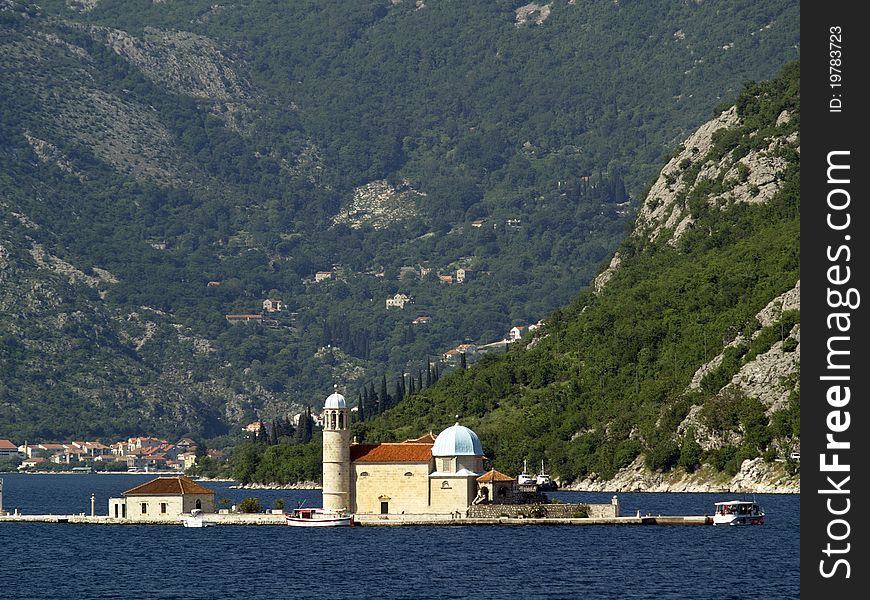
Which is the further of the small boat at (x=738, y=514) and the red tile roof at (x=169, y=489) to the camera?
the red tile roof at (x=169, y=489)

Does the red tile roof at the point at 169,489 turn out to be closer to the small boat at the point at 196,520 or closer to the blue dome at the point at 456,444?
the small boat at the point at 196,520

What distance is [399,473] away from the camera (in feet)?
560

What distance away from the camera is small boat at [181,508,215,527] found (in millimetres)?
177375

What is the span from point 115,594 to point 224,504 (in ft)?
233

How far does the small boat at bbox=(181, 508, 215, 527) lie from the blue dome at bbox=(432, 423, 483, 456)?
2094 centimetres

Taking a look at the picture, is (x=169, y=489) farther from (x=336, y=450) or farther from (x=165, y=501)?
(x=336, y=450)

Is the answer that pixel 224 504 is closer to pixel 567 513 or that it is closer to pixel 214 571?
pixel 567 513

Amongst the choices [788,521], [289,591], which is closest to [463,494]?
[788,521]

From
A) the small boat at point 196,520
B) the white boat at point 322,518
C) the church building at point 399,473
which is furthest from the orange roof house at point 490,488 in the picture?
the small boat at point 196,520

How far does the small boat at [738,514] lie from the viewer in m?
169

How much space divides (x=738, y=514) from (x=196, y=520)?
42905 millimetres

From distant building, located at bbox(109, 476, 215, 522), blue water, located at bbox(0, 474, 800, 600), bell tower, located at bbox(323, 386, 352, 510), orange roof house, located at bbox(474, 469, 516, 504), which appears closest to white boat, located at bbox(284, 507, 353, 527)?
bell tower, located at bbox(323, 386, 352, 510)

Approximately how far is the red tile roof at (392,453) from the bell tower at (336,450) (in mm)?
1394

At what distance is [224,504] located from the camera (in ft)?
642
